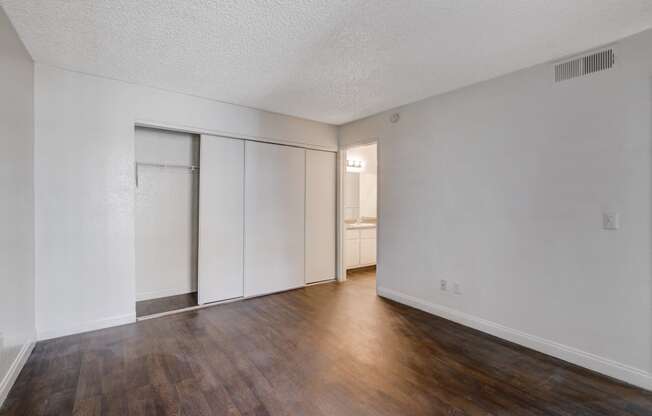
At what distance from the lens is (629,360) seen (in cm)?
223

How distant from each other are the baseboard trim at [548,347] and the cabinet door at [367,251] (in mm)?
2257

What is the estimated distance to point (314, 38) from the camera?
2.36 metres

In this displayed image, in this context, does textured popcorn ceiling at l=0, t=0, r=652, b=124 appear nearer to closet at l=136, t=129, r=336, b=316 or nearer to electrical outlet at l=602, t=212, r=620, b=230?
closet at l=136, t=129, r=336, b=316

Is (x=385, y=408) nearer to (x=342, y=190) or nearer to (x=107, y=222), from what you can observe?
(x=107, y=222)

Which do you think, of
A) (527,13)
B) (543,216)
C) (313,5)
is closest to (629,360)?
(543,216)

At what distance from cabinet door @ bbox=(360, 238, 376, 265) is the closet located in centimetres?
169

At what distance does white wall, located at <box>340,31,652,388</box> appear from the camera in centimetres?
224

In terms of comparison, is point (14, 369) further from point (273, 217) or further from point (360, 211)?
point (360, 211)

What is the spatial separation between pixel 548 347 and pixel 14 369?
4.22 m

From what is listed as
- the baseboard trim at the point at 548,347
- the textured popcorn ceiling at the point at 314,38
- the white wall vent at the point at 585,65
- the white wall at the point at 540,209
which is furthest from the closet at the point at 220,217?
the white wall vent at the point at 585,65

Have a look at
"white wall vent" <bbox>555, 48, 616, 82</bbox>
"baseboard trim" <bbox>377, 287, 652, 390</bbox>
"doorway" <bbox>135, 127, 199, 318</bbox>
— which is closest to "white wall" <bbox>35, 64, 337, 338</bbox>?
"doorway" <bbox>135, 127, 199, 318</bbox>

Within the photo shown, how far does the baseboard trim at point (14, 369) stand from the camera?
1991mm

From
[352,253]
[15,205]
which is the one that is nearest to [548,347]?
[352,253]

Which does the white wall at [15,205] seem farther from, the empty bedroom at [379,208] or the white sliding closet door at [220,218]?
the white sliding closet door at [220,218]
